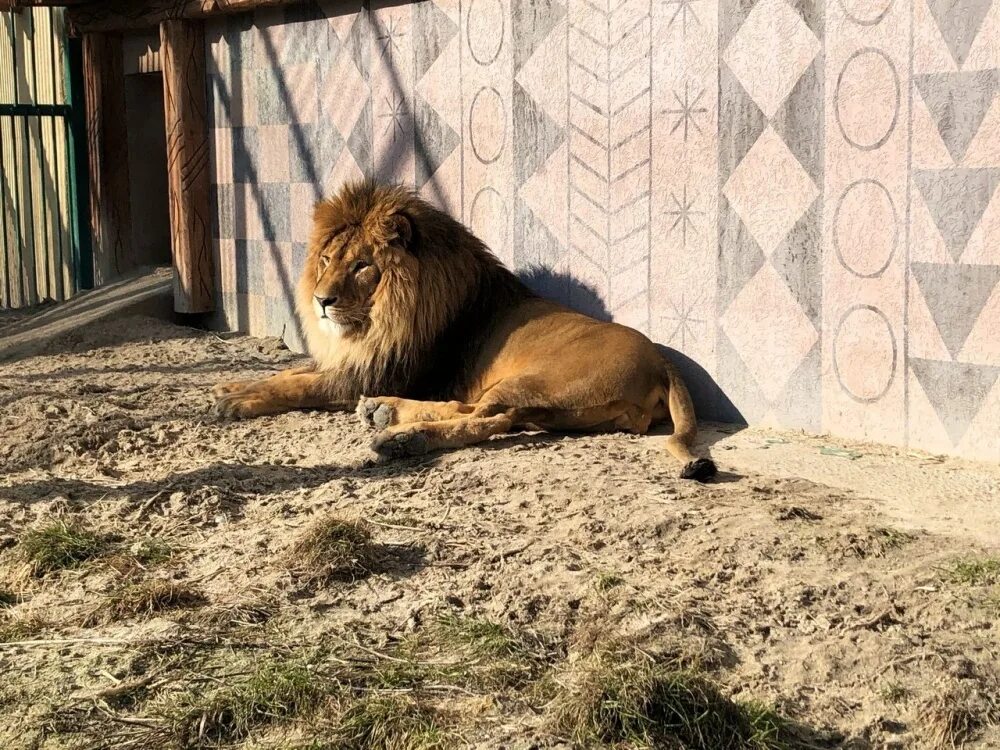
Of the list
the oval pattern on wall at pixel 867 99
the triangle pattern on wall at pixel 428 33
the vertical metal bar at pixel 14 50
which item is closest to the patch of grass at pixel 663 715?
the oval pattern on wall at pixel 867 99

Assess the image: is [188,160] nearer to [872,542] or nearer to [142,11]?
[142,11]

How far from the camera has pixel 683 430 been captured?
508cm

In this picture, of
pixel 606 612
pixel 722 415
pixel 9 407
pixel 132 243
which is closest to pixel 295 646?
pixel 606 612

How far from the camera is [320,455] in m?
5.38

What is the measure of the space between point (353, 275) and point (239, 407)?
2.68ft

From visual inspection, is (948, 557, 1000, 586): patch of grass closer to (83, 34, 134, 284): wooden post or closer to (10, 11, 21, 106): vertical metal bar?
(83, 34, 134, 284): wooden post

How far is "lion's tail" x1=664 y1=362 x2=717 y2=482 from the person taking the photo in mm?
4590

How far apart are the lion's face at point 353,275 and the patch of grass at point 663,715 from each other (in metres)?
3.18

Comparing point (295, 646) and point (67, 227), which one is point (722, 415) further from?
point (67, 227)

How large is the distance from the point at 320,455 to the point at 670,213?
1.86 m

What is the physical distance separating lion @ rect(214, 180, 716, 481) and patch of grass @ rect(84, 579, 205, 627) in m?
1.77

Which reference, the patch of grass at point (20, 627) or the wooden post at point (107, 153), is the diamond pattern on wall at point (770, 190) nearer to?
the patch of grass at point (20, 627)

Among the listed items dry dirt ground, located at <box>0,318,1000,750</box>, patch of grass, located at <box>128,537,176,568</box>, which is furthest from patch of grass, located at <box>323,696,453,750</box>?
patch of grass, located at <box>128,537,176,568</box>

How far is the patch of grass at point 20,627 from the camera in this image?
357 centimetres
